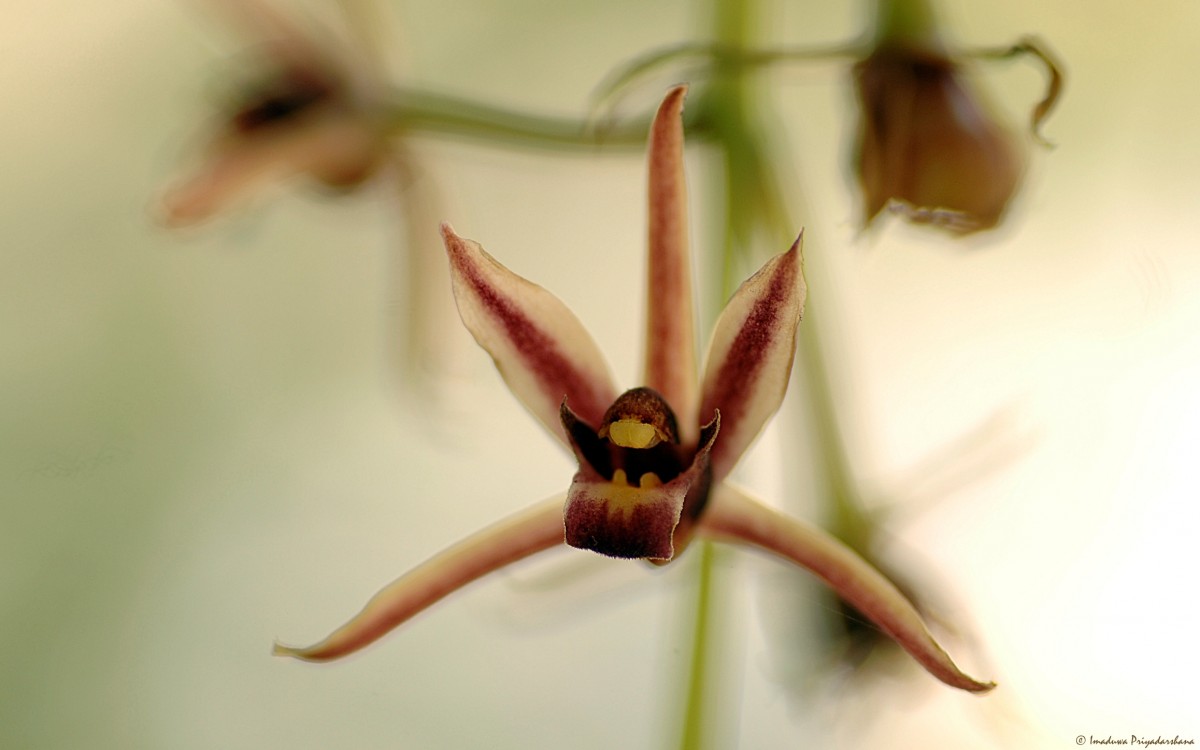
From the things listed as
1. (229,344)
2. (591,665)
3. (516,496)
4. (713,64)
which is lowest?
(591,665)

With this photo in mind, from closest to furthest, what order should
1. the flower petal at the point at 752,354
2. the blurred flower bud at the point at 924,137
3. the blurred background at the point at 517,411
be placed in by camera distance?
the flower petal at the point at 752,354 < the blurred flower bud at the point at 924,137 < the blurred background at the point at 517,411

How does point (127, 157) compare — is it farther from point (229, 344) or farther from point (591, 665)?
point (591, 665)

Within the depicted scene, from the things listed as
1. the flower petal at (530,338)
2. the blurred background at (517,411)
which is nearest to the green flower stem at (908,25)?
the blurred background at (517,411)

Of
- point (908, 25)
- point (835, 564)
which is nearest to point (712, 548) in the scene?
point (835, 564)

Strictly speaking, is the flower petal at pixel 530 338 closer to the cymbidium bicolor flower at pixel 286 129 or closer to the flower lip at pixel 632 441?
the flower lip at pixel 632 441

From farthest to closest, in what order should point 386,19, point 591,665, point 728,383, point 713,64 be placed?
point 591,665, point 386,19, point 713,64, point 728,383

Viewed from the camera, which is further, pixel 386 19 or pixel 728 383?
pixel 386 19

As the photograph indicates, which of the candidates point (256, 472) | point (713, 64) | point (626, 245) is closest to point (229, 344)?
point (256, 472)
